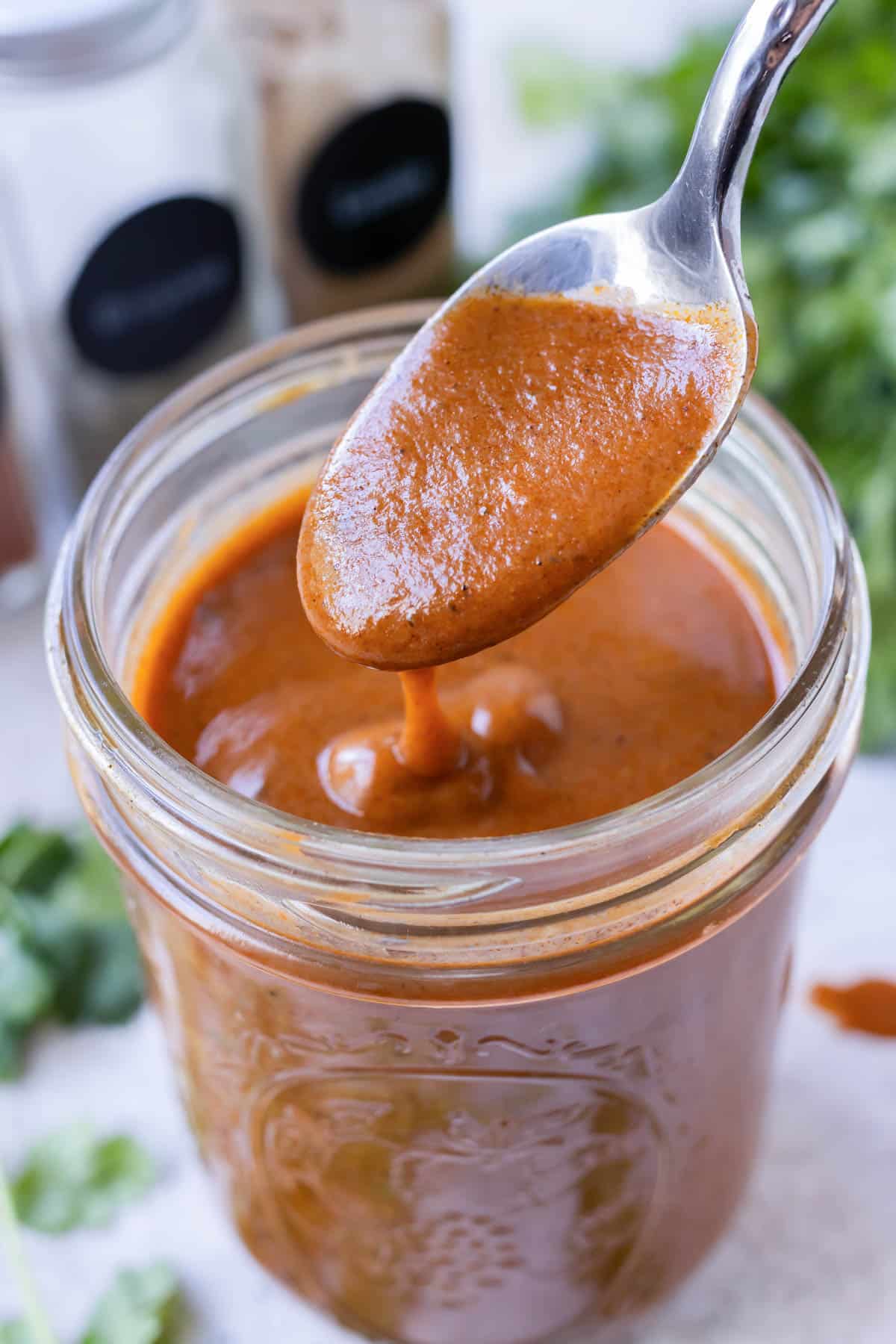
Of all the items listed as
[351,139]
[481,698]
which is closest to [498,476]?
[481,698]

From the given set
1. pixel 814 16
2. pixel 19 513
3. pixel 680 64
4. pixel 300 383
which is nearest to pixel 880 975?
pixel 300 383

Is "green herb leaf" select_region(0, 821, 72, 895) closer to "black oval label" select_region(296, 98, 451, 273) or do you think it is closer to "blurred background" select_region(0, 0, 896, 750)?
"blurred background" select_region(0, 0, 896, 750)

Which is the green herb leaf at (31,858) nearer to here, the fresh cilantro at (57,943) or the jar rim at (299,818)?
the fresh cilantro at (57,943)

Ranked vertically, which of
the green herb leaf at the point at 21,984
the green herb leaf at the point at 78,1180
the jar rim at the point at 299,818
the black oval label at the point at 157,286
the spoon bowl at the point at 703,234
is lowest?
the green herb leaf at the point at 78,1180

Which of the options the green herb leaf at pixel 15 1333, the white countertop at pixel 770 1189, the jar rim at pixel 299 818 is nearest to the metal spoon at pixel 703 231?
the jar rim at pixel 299 818

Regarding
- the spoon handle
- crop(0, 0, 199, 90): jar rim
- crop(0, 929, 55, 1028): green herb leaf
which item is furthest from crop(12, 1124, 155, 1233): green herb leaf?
crop(0, 0, 199, 90): jar rim

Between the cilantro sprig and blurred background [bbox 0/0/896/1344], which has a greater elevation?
blurred background [bbox 0/0/896/1344]

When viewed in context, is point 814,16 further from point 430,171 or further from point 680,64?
point 680,64

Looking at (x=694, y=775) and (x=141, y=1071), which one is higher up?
(x=694, y=775)
